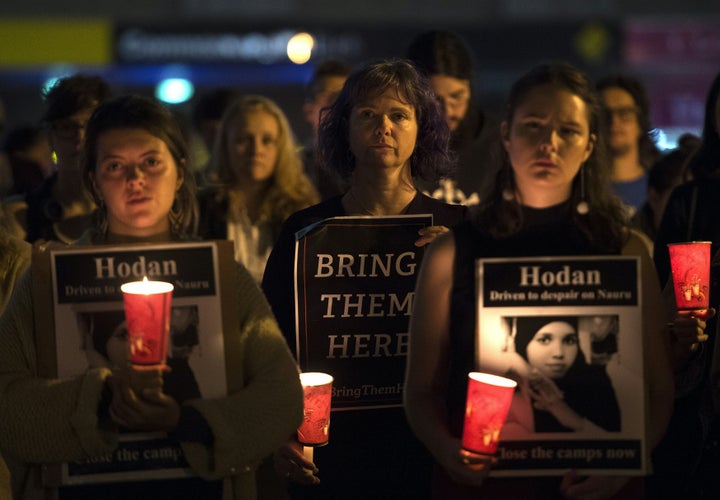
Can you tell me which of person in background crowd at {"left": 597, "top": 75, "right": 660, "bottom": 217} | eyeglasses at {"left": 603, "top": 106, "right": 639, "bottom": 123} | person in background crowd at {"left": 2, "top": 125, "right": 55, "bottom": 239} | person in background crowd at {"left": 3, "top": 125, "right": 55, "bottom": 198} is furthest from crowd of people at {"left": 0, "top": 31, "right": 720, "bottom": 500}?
person in background crowd at {"left": 3, "top": 125, "right": 55, "bottom": 198}

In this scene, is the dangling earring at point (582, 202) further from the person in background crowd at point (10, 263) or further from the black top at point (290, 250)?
the person in background crowd at point (10, 263)

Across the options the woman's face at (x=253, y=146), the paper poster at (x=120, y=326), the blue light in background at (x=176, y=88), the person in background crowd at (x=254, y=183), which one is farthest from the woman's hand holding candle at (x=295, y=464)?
the blue light in background at (x=176, y=88)

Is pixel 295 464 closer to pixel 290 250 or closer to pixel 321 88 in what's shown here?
pixel 290 250

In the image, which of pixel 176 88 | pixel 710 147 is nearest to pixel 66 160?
pixel 710 147

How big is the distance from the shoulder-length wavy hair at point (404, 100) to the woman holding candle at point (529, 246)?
2.85 feet

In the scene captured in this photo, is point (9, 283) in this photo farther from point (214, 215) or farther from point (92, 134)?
point (214, 215)

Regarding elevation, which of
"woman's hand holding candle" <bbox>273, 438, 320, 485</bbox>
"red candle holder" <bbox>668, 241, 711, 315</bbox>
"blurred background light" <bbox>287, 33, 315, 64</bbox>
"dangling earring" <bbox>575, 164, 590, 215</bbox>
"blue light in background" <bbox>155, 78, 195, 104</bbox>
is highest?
"blurred background light" <bbox>287, 33, 315, 64</bbox>

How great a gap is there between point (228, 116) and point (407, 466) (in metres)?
3.27

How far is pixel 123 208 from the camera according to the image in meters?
3.23

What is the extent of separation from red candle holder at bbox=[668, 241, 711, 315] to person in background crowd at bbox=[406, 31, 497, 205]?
1819 millimetres

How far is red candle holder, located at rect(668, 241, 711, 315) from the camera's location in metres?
3.57

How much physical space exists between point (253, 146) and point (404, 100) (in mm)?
2630

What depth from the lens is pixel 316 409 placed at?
11.5 feet

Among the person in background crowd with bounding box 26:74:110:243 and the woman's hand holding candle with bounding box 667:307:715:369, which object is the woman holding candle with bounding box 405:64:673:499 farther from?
the person in background crowd with bounding box 26:74:110:243
